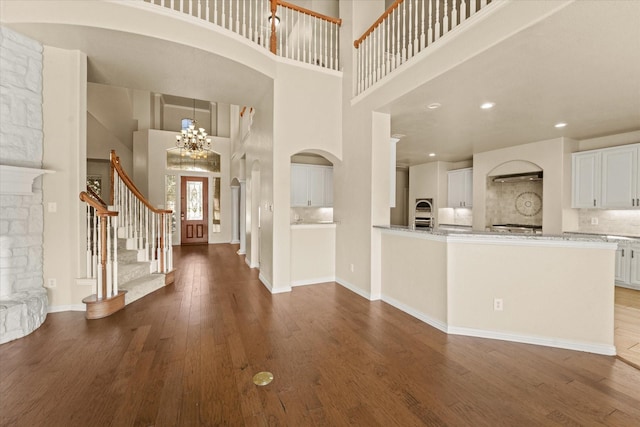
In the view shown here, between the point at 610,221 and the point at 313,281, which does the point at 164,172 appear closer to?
the point at 313,281

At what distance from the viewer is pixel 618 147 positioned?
4555 mm

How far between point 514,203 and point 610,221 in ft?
5.11

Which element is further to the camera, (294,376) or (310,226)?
(310,226)

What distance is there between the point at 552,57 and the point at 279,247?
3741 millimetres

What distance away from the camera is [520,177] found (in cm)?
558

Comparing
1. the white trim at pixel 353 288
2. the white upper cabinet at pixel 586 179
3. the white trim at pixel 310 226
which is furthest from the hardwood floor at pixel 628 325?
the white trim at pixel 310 226

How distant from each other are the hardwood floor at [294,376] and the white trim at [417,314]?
8 centimetres

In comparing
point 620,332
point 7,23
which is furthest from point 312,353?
point 7,23

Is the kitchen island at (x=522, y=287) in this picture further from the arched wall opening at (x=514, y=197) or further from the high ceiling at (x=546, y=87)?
the arched wall opening at (x=514, y=197)

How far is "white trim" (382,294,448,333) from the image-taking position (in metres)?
2.95

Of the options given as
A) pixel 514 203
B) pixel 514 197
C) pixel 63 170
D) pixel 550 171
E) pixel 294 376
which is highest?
pixel 550 171

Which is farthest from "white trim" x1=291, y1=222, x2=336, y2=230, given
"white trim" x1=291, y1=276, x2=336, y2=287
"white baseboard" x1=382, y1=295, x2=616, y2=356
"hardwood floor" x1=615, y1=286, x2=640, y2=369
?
"hardwood floor" x1=615, y1=286, x2=640, y2=369

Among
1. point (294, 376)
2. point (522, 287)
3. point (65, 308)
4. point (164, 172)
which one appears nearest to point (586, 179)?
point (522, 287)

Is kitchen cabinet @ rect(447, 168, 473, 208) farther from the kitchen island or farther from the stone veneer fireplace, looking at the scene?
the stone veneer fireplace
